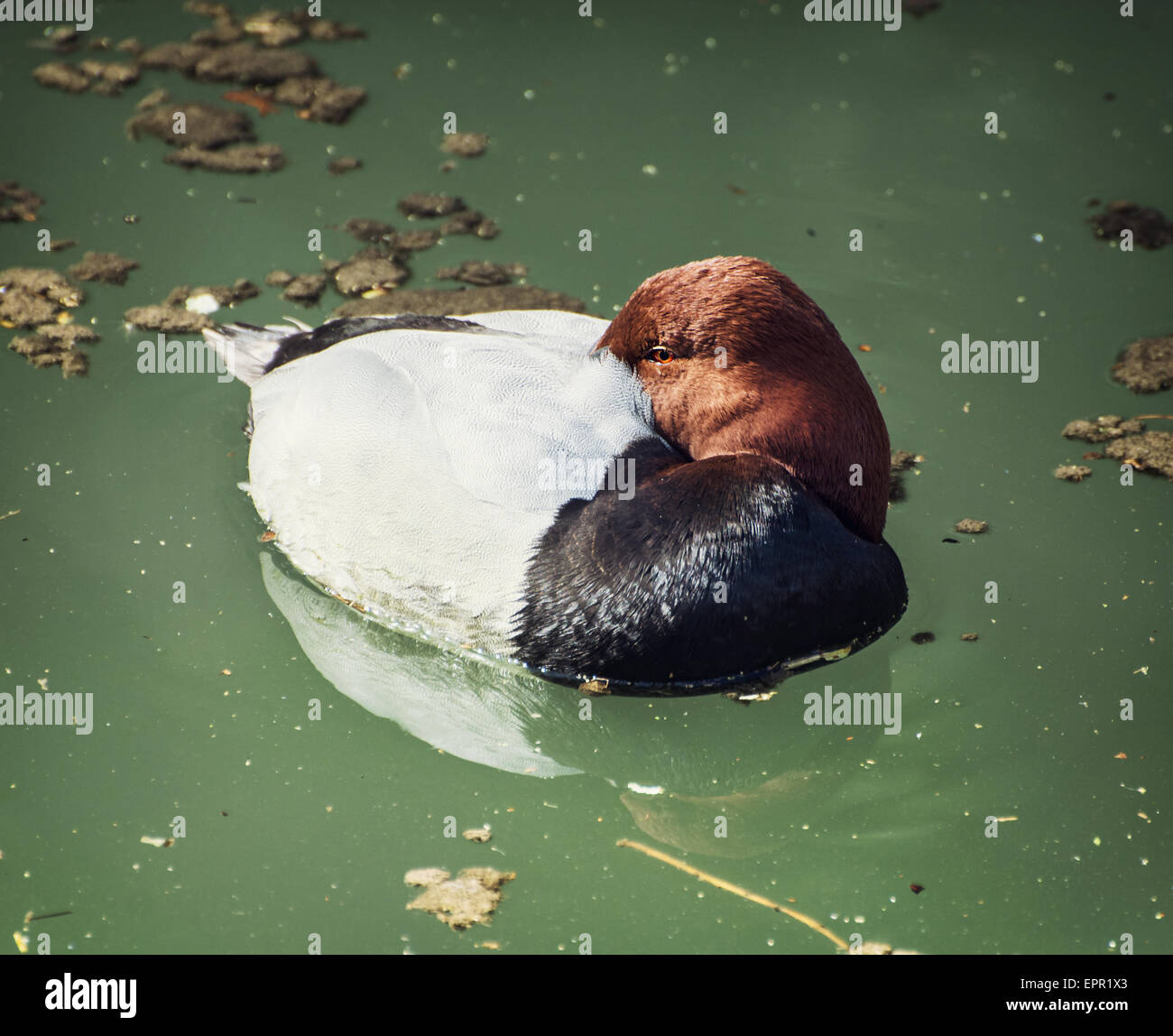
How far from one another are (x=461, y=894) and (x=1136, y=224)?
4125 millimetres

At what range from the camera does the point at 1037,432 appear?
4.43m

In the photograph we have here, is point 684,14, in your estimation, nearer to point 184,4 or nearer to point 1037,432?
point 184,4

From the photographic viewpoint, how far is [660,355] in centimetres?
337

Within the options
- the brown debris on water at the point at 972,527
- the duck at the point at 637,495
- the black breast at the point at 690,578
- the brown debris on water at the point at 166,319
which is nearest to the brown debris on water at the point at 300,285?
the brown debris on water at the point at 166,319

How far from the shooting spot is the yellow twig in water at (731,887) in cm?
291

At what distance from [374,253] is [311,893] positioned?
9.21 feet

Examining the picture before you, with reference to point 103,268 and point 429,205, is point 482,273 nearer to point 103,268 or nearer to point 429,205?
point 429,205

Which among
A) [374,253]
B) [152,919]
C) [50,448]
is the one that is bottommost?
[152,919]

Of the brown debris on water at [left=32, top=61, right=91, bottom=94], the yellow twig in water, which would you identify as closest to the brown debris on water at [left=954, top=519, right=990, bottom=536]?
the yellow twig in water

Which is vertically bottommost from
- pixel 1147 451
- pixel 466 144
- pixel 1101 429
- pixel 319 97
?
pixel 1147 451

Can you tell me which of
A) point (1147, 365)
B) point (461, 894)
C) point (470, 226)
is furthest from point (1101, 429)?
point (461, 894)

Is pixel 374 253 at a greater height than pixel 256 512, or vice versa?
pixel 374 253

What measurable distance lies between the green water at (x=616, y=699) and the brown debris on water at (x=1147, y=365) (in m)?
0.07

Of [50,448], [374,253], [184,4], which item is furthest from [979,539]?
[184,4]
